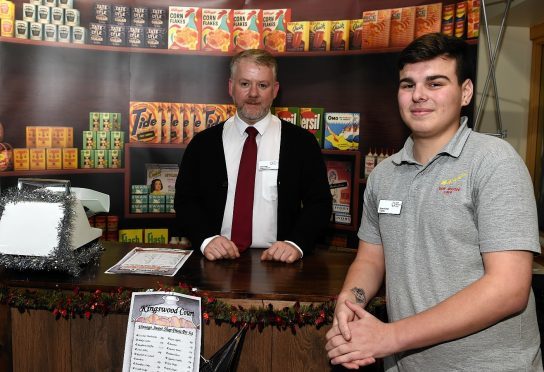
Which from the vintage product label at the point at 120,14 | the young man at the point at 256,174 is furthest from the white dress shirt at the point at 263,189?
the vintage product label at the point at 120,14

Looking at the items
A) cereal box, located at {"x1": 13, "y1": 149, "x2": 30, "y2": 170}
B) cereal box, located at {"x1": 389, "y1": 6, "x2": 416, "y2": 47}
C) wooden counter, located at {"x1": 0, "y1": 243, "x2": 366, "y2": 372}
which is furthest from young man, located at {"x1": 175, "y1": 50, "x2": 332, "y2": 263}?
cereal box, located at {"x1": 13, "y1": 149, "x2": 30, "y2": 170}

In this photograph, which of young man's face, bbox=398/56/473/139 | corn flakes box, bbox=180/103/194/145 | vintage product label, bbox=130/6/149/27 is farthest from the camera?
corn flakes box, bbox=180/103/194/145

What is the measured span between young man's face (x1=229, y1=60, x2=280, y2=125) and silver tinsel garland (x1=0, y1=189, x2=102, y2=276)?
103 centimetres

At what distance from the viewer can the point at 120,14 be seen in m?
3.40

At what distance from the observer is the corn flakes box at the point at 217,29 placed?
11.4 feet

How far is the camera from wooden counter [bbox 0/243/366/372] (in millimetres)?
1677

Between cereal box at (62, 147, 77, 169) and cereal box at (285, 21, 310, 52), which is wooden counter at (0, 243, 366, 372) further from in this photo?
cereal box at (285, 21, 310, 52)

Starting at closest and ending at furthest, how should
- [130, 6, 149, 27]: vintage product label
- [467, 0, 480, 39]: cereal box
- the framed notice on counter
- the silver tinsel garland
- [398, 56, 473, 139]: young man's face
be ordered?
[398, 56, 473, 139]: young man's face
the framed notice on counter
the silver tinsel garland
[467, 0, 480, 39]: cereal box
[130, 6, 149, 27]: vintage product label

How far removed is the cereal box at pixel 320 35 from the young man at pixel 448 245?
2080mm

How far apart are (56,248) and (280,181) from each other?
1.17 m

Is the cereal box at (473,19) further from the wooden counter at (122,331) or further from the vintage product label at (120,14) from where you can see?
the vintage product label at (120,14)

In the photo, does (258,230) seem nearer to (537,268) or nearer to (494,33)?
(537,268)

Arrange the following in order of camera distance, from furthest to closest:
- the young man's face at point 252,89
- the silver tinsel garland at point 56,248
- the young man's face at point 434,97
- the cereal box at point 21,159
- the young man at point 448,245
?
the cereal box at point 21,159
the young man's face at point 252,89
the silver tinsel garland at point 56,248
the young man's face at point 434,97
the young man at point 448,245

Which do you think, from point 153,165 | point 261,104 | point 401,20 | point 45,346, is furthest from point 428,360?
point 153,165
